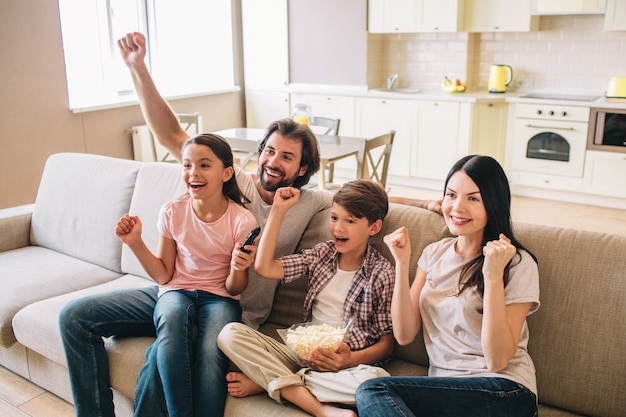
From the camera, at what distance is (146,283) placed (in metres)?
2.43

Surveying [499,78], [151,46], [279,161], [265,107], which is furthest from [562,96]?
[279,161]

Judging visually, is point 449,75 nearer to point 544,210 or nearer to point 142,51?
point 544,210

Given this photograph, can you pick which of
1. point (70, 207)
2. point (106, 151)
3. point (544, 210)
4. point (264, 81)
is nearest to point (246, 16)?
point (264, 81)

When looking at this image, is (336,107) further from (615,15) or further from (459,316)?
(459,316)

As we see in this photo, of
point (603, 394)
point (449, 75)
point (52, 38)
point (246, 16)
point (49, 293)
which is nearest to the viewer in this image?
point (603, 394)

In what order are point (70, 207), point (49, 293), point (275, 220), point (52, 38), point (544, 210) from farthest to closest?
point (544, 210), point (52, 38), point (70, 207), point (49, 293), point (275, 220)

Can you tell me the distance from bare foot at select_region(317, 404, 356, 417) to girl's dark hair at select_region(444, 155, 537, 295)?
0.45 metres

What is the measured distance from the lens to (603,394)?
158 centimetres

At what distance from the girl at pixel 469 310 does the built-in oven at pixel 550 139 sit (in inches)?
147

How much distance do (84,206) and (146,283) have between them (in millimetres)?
601

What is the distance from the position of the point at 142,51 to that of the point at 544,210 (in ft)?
12.7

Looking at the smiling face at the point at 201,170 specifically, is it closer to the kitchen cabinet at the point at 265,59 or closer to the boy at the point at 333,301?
the boy at the point at 333,301

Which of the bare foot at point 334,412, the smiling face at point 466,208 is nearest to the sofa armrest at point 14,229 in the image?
the bare foot at point 334,412

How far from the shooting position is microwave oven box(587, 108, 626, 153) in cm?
475
